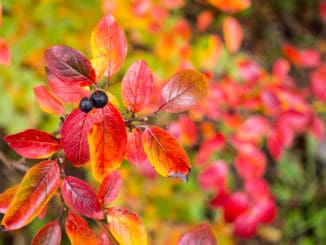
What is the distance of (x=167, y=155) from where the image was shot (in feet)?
2.23

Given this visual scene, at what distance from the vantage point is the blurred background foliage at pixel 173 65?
1.62m

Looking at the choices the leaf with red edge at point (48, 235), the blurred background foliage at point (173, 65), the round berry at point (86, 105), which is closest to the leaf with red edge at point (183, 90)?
the round berry at point (86, 105)

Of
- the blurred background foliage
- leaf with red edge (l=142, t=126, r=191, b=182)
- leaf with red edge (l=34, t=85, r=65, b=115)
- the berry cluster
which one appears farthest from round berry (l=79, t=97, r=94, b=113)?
the blurred background foliage

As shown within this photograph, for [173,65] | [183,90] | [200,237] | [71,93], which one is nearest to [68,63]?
Result: [71,93]

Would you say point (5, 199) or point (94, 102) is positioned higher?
point (94, 102)

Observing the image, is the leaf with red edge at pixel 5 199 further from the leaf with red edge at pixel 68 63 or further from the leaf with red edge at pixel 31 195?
the leaf with red edge at pixel 68 63

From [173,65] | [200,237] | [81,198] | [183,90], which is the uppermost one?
[183,90]

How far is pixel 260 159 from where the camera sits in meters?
1.75

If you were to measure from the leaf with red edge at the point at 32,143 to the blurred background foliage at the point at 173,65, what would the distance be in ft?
2.41

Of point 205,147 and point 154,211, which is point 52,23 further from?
point 154,211

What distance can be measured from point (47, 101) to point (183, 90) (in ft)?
0.84

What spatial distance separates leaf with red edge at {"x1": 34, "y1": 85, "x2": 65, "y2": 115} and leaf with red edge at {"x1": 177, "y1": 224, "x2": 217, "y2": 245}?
0.31 meters

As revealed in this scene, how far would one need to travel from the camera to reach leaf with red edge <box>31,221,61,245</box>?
69 centimetres

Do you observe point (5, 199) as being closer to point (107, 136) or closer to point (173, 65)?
point (107, 136)
